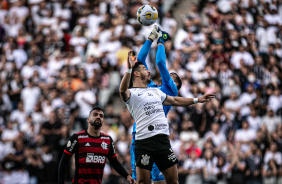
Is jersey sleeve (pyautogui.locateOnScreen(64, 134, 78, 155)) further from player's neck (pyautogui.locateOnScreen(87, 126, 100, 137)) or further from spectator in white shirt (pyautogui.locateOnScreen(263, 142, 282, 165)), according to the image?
spectator in white shirt (pyautogui.locateOnScreen(263, 142, 282, 165))

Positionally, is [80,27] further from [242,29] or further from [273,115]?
[273,115]

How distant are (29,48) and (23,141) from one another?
4750mm

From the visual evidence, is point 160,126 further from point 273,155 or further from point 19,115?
point 19,115

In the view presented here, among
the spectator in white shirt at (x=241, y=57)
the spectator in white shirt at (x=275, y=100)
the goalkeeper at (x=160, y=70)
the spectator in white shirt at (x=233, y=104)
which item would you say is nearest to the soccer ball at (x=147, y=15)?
the goalkeeper at (x=160, y=70)

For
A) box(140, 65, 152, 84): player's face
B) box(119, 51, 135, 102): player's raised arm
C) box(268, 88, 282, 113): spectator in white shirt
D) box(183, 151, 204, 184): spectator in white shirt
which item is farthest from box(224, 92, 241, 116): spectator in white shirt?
box(119, 51, 135, 102): player's raised arm

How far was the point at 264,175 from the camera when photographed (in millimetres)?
14695

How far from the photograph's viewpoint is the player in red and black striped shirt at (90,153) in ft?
29.2

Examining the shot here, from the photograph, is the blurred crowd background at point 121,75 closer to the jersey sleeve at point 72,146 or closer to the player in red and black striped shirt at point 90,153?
the player in red and black striped shirt at point 90,153

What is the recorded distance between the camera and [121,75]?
16.8 m

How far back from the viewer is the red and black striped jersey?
8.92 metres

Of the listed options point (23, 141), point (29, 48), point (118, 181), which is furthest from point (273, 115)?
point (29, 48)

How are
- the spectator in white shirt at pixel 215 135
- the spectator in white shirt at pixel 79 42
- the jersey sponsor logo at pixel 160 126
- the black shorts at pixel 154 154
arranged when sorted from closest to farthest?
the black shorts at pixel 154 154
the jersey sponsor logo at pixel 160 126
the spectator in white shirt at pixel 215 135
the spectator in white shirt at pixel 79 42

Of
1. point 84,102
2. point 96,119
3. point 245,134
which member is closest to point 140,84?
point 96,119

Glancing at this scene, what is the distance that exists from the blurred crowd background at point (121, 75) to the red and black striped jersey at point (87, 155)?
5194 millimetres
